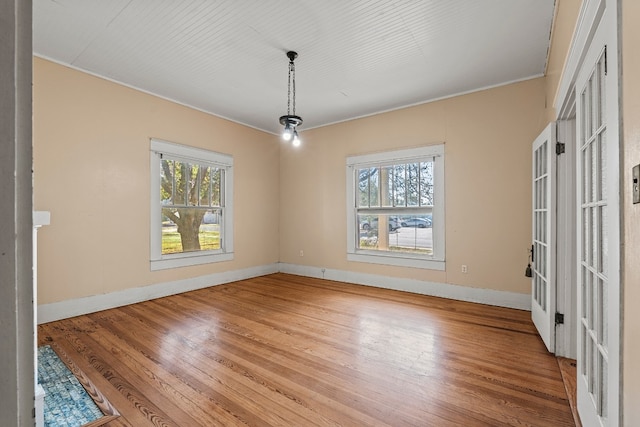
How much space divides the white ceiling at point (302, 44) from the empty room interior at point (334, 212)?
28 millimetres

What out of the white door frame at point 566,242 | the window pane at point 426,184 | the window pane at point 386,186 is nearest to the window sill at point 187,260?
the window pane at point 386,186

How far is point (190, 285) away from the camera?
15.3 feet

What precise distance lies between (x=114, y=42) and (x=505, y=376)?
14.9 ft

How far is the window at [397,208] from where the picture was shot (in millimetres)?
4434

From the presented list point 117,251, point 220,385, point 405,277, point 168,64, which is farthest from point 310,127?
point 220,385

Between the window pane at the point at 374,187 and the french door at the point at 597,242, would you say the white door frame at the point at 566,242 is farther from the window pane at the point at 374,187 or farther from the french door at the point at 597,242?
the window pane at the point at 374,187

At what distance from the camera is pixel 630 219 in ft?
3.18

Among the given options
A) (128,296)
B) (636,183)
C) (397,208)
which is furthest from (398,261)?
(636,183)

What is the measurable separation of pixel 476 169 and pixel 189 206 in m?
4.20

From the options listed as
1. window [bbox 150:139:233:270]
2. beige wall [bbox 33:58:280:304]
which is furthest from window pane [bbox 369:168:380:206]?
beige wall [bbox 33:58:280:304]

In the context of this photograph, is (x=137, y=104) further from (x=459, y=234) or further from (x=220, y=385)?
(x=459, y=234)

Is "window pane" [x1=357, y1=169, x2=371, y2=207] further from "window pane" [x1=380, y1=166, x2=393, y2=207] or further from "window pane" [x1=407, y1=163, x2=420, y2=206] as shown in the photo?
"window pane" [x1=407, y1=163, x2=420, y2=206]

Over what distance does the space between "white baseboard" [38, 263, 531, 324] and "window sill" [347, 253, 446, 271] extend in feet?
0.75

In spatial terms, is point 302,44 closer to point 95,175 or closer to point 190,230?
point 95,175
